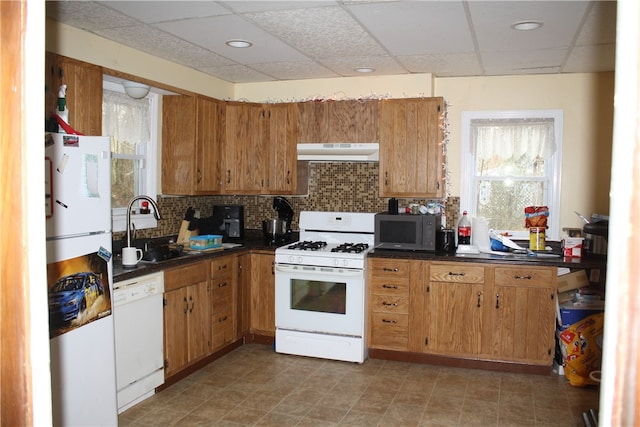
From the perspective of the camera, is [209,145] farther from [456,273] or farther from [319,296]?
[456,273]

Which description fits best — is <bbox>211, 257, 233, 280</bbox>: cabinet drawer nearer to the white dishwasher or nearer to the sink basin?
the sink basin

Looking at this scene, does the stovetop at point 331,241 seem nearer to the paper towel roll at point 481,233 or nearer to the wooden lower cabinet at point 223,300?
the wooden lower cabinet at point 223,300

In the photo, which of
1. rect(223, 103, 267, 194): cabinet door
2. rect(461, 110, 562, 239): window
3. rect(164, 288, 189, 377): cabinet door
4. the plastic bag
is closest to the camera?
rect(164, 288, 189, 377): cabinet door

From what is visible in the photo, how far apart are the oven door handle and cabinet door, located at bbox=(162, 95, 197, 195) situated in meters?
1.06

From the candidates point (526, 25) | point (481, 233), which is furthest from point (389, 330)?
point (526, 25)

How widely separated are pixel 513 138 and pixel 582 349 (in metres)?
1.95

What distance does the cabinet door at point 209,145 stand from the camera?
463 centimetres

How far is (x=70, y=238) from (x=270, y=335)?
97.9 inches

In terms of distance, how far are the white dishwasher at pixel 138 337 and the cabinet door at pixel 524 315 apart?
2.57m

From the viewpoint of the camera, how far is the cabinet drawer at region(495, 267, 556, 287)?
401 cm

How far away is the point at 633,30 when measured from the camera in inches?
21.1

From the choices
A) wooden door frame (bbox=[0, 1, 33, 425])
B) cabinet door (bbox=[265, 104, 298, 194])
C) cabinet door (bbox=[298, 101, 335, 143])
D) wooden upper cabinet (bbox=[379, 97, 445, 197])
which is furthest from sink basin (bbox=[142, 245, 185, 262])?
wooden door frame (bbox=[0, 1, 33, 425])

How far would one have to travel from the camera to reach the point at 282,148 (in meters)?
4.96

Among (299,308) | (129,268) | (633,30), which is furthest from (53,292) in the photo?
(633,30)
